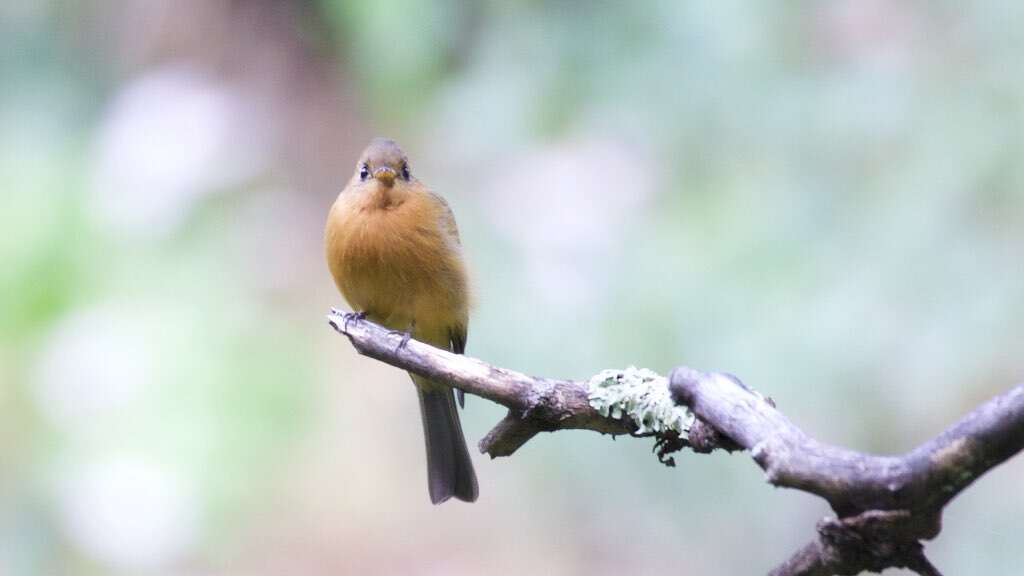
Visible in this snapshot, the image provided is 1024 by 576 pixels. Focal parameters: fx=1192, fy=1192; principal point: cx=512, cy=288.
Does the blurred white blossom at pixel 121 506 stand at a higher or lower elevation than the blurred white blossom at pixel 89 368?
lower

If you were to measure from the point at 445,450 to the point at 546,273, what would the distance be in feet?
3.35

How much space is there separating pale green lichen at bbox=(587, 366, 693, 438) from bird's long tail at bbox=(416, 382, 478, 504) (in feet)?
4.14

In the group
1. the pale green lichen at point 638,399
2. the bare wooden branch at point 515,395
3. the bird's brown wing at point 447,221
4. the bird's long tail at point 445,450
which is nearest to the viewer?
the pale green lichen at point 638,399

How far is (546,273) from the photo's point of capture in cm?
472

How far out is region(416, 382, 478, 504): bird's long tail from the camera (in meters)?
3.80

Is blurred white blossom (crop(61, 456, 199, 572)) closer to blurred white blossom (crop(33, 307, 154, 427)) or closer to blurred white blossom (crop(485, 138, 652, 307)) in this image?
blurred white blossom (crop(33, 307, 154, 427))

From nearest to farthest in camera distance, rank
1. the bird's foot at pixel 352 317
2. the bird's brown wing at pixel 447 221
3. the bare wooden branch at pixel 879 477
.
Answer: the bare wooden branch at pixel 879 477 < the bird's foot at pixel 352 317 < the bird's brown wing at pixel 447 221

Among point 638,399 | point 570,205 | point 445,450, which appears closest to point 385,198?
point 445,450

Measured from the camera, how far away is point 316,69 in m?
6.42

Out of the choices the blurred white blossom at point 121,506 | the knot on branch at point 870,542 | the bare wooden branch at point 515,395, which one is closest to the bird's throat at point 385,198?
the bare wooden branch at point 515,395

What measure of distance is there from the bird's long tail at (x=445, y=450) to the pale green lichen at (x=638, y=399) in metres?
1.26

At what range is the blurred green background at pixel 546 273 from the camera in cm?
420

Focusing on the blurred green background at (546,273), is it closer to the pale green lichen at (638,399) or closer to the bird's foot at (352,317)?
the bird's foot at (352,317)

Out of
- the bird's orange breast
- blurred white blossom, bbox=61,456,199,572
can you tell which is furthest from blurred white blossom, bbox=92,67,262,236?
the bird's orange breast
